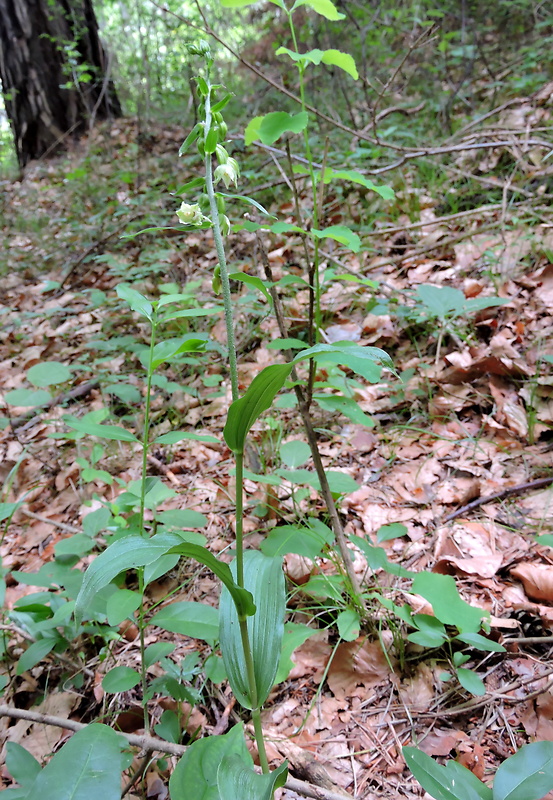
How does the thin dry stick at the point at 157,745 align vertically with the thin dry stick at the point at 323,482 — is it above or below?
below

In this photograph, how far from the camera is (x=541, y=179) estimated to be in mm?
2805

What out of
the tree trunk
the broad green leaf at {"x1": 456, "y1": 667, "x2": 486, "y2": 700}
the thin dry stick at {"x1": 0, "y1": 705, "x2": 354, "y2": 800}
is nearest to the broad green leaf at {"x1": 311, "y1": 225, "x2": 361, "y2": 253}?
the broad green leaf at {"x1": 456, "y1": 667, "x2": 486, "y2": 700}

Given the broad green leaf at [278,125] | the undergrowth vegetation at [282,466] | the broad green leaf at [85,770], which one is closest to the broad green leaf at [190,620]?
the undergrowth vegetation at [282,466]

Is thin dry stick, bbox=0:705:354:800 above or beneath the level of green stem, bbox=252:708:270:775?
beneath

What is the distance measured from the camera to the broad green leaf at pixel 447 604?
3.26 ft

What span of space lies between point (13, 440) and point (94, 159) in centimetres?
501

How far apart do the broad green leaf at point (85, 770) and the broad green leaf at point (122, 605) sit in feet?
0.82

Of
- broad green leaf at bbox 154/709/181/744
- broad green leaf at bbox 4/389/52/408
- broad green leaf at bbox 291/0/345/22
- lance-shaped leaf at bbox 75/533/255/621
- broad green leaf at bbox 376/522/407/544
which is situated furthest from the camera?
broad green leaf at bbox 4/389/52/408

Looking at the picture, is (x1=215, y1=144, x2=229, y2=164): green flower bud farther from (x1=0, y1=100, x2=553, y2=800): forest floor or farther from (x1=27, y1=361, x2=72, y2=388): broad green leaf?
(x1=27, y1=361, x2=72, y2=388): broad green leaf

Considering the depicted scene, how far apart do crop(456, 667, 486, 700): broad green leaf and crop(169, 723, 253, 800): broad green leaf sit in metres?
0.47

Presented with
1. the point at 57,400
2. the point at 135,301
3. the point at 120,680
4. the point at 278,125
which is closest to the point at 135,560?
the point at 120,680

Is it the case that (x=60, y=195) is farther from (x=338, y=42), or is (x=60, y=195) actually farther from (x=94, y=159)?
(x=338, y=42)

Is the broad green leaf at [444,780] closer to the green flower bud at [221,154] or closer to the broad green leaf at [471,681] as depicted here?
the broad green leaf at [471,681]

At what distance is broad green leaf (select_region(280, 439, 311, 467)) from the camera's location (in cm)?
145
